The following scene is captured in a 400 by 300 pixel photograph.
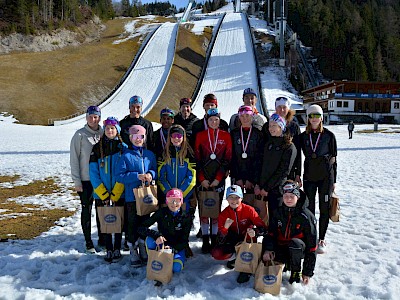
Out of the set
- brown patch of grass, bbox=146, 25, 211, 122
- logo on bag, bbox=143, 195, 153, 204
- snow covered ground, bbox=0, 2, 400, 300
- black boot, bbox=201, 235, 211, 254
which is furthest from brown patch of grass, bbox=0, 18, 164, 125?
logo on bag, bbox=143, 195, 153, 204

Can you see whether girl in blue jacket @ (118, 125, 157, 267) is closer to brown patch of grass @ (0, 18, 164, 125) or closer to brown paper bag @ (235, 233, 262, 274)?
brown paper bag @ (235, 233, 262, 274)

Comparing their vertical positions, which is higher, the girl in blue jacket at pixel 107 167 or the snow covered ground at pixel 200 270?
the girl in blue jacket at pixel 107 167

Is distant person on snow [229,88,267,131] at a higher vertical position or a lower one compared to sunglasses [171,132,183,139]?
higher

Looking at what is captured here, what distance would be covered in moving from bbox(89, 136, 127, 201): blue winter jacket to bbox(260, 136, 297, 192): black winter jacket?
1910 millimetres

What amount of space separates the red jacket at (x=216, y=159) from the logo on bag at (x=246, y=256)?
1.15 metres

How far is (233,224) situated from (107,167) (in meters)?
1.79

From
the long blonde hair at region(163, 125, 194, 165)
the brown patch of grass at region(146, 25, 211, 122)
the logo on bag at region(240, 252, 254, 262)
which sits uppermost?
the brown patch of grass at region(146, 25, 211, 122)

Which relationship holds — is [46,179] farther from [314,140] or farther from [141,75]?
[141,75]

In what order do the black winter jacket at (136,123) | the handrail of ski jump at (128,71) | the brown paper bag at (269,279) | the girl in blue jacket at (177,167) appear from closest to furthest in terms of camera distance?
the brown paper bag at (269,279)
the girl in blue jacket at (177,167)
the black winter jacket at (136,123)
the handrail of ski jump at (128,71)

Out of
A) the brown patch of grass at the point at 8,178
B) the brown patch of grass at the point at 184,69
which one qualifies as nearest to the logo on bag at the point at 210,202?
the brown patch of grass at the point at 8,178

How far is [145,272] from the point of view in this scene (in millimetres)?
4402

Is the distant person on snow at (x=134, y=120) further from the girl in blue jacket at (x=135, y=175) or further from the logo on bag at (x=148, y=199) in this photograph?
the logo on bag at (x=148, y=199)

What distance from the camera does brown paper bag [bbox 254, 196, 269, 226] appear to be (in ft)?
15.6

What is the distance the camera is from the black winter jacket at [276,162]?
459 cm
